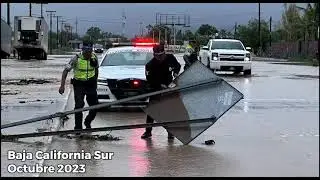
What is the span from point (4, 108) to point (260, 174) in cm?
785

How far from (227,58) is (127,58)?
13.9 metres

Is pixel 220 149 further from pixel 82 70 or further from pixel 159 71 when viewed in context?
pixel 82 70

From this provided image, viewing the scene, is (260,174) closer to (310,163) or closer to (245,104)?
(310,163)

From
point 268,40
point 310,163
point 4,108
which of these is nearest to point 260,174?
point 310,163

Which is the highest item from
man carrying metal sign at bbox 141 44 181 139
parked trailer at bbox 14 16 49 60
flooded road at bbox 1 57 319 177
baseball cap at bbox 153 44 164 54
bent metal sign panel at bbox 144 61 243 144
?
parked trailer at bbox 14 16 49 60

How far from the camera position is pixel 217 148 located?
9047 mm

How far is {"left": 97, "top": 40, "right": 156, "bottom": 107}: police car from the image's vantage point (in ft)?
44.1

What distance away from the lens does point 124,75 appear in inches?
539

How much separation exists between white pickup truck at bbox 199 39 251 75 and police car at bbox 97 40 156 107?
43.1ft

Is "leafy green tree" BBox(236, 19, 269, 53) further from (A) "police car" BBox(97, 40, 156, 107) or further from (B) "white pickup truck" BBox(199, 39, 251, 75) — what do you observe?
(A) "police car" BBox(97, 40, 156, 107)

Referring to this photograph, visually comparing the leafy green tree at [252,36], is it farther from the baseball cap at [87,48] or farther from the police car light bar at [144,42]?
the baseball cap at [87,48]

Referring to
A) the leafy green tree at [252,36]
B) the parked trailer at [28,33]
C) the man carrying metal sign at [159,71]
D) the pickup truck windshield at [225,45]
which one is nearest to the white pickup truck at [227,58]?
the pickup truck windshield at [225,45]

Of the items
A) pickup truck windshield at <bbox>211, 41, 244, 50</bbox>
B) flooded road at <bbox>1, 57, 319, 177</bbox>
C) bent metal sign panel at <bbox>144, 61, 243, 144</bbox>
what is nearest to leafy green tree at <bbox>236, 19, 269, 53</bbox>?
pickup truck windshield at <bbox>211, 41, 244, 50</bbox>

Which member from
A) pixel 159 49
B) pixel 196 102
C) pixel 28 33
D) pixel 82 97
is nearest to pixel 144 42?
pixel 159 49
